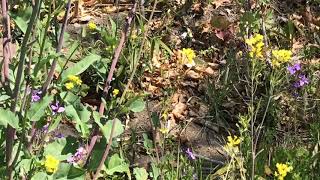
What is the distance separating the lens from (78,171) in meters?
1.91

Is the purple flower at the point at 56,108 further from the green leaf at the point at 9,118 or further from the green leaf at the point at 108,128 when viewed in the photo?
the green leaf at the point at 9,118

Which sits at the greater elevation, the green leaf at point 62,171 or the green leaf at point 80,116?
the green leaf at point 80,116

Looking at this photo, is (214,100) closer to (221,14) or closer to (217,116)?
(217,116)

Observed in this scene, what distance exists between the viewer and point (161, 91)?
130 inches

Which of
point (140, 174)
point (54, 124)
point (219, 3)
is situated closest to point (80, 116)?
point (54, 124)

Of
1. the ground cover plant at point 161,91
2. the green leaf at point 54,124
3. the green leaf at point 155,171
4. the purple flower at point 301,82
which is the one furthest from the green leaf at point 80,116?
the purple flower at point 301,82

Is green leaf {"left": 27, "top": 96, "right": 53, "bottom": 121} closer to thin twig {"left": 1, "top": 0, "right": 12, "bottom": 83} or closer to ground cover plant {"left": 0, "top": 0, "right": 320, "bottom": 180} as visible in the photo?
ground cover plant {"left": 0, "top": 0, "right": 320, "bottom": 180}

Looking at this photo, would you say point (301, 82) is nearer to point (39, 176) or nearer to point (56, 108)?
point (56, 108)

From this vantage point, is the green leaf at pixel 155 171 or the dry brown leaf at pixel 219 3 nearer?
the green leaf at pixel 155 171

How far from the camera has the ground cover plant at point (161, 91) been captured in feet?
6.18

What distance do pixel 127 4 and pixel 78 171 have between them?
7.36ft

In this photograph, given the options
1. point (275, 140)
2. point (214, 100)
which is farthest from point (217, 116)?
point (275, 140)

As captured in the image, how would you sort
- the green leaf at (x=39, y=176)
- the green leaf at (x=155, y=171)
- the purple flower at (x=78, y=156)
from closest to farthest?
the green leaf at (x=39, y=176) < the purple flower at (x=78, y=156) < the green leaf at (x=155, y=171)

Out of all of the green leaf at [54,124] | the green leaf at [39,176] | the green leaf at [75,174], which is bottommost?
the green leaf at [75,174]
